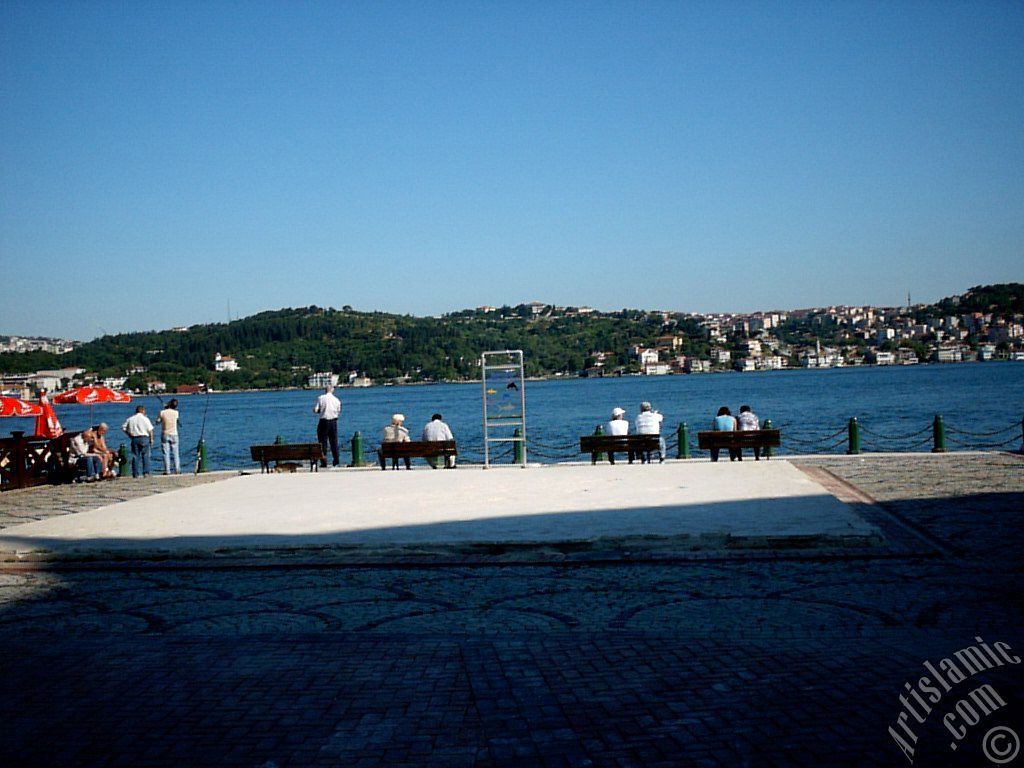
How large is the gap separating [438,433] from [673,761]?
1755cm

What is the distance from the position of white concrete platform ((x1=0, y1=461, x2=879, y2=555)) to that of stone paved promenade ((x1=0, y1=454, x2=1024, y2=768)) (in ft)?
2.72

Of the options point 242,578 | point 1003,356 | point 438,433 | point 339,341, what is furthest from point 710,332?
point 242,578

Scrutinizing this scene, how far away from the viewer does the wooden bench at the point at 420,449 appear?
20.7 meters

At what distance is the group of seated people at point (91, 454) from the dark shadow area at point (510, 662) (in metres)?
13.0

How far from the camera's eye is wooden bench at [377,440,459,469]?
2073cm

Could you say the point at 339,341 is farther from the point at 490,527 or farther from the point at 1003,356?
the point at 490,527

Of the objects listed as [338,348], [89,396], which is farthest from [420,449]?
[338,348]

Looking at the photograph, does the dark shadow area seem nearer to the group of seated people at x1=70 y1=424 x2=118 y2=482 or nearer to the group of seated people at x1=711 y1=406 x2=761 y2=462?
the group of seated people at x1=711 y1=406 x2=761 y2=462

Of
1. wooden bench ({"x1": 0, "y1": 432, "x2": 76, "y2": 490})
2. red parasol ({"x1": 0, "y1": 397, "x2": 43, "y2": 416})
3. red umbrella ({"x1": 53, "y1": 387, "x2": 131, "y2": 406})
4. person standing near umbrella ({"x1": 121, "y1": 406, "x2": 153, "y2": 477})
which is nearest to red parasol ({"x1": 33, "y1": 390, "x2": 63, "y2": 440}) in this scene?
red parasol ({"x1": 0, "y1": 397, "x2": 43, "y2": 416})

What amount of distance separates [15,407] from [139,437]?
4204 millimetres

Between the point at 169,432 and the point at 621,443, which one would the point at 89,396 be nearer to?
the point at 169,432

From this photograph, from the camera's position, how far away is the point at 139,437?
2286cm

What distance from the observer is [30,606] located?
8586 millimetres

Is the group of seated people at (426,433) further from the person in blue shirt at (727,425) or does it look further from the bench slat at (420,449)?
the person in blue shirt at (727,425)
